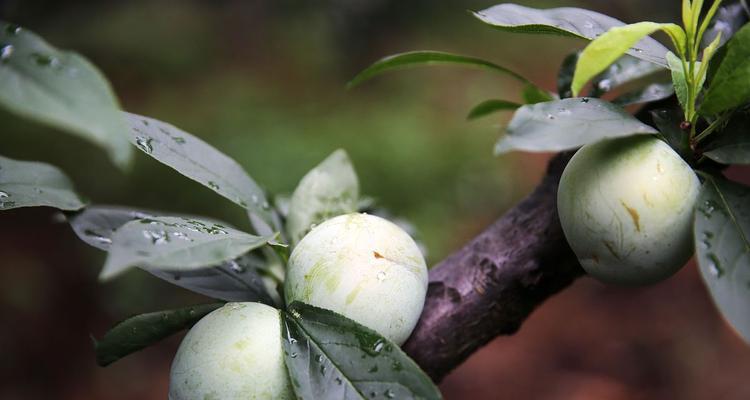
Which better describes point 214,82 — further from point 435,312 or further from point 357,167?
point 435,312

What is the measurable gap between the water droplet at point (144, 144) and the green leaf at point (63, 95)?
0.42 feet

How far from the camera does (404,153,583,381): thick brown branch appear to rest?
1.83 ft

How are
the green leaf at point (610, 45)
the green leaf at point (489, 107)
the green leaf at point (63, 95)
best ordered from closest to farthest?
the green leaf at point (63, 95), the green leaf at point (610, 45), the green leaf at point (489, 107)

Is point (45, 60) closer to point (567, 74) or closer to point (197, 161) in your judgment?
point (197, 161)

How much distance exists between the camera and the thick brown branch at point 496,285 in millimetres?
558

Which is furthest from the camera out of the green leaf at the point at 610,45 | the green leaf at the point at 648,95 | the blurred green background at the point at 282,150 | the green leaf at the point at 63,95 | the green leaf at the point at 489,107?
the blurred green background at the point at 282,150

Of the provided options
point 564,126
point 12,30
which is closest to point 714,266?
point 564,126

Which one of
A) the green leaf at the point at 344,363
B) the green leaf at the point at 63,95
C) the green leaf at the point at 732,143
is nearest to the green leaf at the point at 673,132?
the green leaf at the point at 732,143

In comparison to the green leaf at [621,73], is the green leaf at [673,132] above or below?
above

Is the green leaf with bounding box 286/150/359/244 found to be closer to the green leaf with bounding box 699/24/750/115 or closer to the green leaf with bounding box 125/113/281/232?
the green leaf with bounding box 125/113/281/232

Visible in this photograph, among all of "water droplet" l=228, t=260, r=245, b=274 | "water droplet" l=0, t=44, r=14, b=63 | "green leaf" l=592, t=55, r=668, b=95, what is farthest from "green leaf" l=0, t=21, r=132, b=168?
"green leaf" l=592, t=55, r=668, b=95

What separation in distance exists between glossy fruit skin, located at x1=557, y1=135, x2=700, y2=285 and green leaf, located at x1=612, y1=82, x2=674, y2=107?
4.0 inches

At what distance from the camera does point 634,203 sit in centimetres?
43

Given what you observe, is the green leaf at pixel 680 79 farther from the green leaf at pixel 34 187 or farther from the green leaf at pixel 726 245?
the green leaf at pixel 34 187
